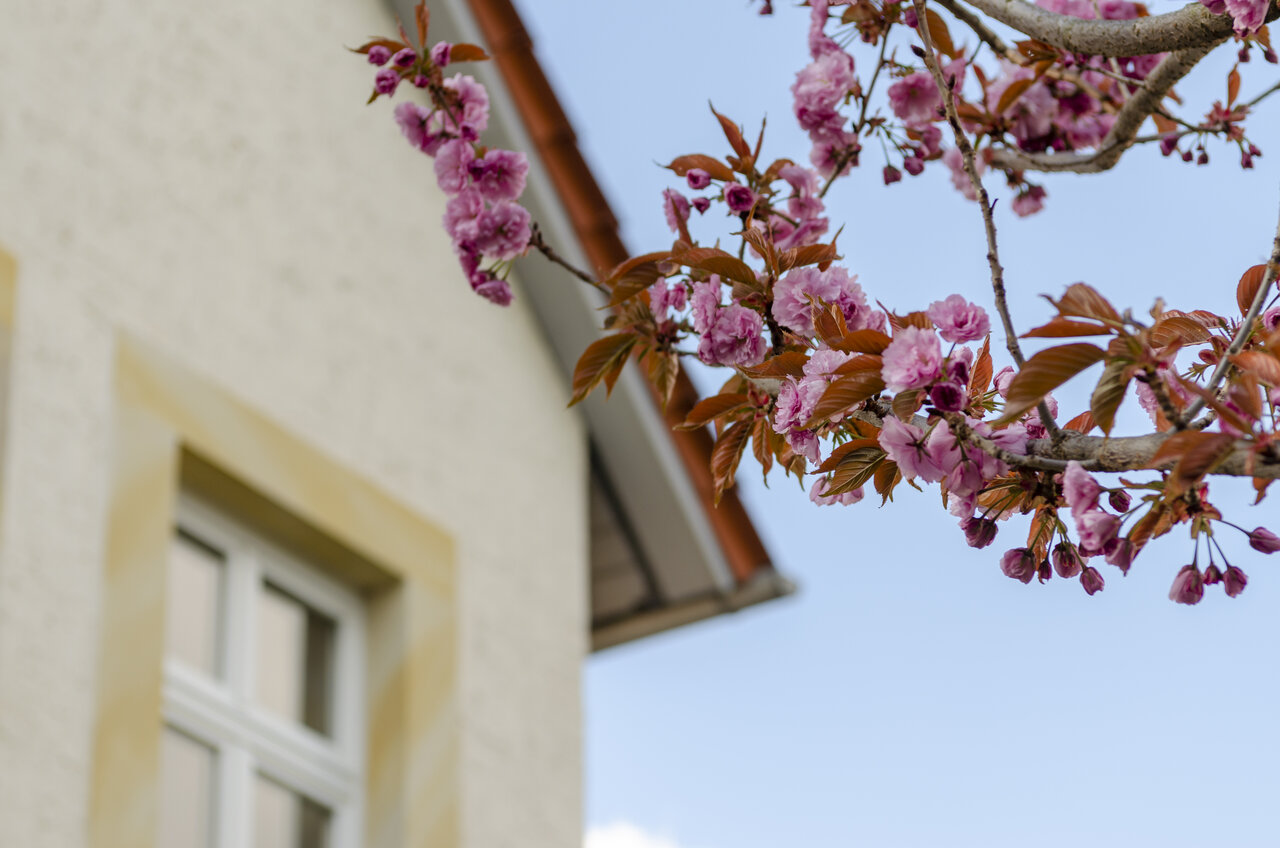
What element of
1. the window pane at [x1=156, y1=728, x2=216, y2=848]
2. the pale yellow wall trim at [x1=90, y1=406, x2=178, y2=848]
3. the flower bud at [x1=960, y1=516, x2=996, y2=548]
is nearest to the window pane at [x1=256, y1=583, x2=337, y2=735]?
the window pane at [x1=156, y1=728, x2=216, y2=848]

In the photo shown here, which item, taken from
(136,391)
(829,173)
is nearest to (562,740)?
→ (136,391)

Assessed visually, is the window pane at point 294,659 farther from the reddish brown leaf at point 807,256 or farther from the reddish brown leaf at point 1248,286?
the reddish brown leaf at point 1248,286

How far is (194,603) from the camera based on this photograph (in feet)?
13.3

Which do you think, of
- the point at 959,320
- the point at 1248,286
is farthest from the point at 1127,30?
the point at 959,320

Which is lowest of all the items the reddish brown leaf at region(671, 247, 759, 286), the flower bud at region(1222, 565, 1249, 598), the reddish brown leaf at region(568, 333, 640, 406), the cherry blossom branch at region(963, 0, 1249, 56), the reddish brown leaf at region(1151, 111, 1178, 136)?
the flower bud at region(1222, 565, 1249, 598)

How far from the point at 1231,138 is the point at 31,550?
2.54m

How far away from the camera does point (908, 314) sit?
1.60 m

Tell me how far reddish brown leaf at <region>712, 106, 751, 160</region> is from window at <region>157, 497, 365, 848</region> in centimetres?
234

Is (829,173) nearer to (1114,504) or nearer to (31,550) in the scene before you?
(1114,504)

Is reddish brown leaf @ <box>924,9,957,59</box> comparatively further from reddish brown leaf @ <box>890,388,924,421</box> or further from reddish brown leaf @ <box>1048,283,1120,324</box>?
reddish brown leaf @ <box>1048,283,1120,324</box>

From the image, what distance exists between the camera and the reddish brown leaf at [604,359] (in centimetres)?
210

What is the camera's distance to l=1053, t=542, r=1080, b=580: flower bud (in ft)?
5.55

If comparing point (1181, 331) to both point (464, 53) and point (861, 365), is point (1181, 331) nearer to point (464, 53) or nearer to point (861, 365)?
point (861, 365)

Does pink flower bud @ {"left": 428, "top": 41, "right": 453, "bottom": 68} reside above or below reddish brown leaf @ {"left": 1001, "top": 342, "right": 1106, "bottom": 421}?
above
